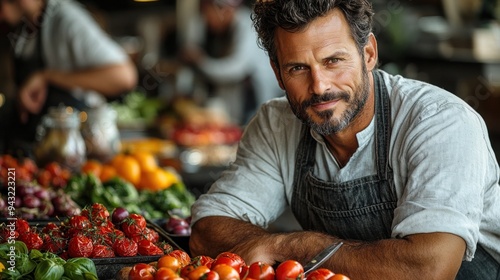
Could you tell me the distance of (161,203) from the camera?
377cm

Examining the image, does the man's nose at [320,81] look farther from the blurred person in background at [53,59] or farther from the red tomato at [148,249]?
the blurred person in background at [53,59]

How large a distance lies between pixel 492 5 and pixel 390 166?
20.3 ft

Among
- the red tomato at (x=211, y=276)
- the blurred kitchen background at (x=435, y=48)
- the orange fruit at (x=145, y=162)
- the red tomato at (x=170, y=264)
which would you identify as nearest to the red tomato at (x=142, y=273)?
the red tomato at (x=170, y=264)

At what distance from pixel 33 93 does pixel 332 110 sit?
3058 millimetres

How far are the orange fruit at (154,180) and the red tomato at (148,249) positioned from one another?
1.91m

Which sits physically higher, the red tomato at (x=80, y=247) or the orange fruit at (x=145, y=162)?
the red tomato at (x=80, y=247)

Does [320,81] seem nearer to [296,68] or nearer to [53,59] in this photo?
[296,68]

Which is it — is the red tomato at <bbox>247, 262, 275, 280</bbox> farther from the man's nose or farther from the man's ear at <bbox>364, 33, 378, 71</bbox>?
the man's ear at <bbox>364, 33, 378, 71</bbox>

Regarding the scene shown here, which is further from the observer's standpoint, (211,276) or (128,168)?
(128,168)

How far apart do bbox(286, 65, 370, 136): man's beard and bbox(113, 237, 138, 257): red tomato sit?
69cm

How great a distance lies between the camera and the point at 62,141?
4602mm

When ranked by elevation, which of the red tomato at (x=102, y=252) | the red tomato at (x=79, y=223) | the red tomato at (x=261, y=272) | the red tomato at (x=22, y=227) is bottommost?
the red tomato at (x=102, y=252)

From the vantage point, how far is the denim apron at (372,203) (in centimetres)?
267

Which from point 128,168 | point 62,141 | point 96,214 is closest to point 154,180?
point 128,168
